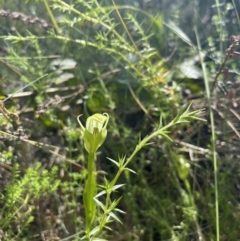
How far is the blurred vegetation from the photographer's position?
748mm

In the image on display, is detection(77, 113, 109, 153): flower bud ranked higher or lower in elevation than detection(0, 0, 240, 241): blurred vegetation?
higher

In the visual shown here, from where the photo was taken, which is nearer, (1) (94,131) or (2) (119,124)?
(1) (94,131)

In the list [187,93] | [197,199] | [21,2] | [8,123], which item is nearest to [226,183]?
[197,199]

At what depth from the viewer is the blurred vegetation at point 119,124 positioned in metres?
0.75

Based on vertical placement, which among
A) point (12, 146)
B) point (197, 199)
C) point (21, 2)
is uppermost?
point (21, 2)

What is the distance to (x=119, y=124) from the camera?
0.96m

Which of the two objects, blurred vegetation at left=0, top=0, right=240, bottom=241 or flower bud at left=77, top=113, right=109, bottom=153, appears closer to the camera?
flower bud at left=77, top=113, right=109, bottom=153

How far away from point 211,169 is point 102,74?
0.95 feet

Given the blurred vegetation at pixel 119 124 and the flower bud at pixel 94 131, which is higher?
the flower bud at pixel 94 131

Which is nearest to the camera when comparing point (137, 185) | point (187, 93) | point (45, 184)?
point (45, 184)

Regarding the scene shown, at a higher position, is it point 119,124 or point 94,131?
point 94,131

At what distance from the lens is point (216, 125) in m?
0.90

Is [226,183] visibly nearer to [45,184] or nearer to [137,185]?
[137,185]

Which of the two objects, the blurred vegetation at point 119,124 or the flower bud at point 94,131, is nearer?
the flower bud at point 94,131
